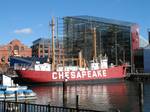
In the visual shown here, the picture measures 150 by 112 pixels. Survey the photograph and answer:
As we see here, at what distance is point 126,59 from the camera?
148500mm

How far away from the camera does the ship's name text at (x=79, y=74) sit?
108500 millimetres

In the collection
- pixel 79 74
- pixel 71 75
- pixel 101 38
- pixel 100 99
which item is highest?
pixel 101 38

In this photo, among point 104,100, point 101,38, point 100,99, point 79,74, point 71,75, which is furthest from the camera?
point 101,38

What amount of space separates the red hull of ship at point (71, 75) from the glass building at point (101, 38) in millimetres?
21322

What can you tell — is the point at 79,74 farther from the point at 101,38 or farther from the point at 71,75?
the point at 101,38

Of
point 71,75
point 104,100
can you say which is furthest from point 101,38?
point 104,100

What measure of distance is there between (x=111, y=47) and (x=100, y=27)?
29.1ft

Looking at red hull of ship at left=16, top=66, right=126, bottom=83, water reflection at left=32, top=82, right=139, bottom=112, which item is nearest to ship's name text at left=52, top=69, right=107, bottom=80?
red hull of ship at left=16, top=66, right=126, bottom=83

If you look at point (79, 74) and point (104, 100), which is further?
point (79, 74)

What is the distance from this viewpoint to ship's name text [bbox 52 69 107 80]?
108m

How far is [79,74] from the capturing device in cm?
11312

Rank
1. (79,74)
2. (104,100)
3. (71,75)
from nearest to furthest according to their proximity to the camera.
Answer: (104,100), (71,75), (79,74)

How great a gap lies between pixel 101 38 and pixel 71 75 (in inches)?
1730

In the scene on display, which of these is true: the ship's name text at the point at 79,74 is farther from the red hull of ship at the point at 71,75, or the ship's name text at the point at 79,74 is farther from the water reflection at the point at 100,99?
the water reflection at the point at 100,99
